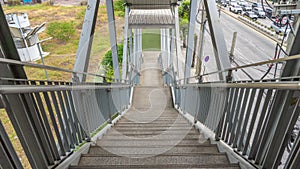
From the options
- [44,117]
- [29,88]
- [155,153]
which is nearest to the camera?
[29,88]

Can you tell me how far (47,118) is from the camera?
1.25 meters

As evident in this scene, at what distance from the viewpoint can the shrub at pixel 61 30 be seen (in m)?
7.03

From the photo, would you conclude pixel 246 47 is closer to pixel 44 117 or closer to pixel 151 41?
pixel 151 41

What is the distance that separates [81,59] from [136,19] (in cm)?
446

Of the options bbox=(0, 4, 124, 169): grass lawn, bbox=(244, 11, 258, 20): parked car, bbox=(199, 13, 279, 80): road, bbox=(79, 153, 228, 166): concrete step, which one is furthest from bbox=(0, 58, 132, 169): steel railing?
bbox=(244, 11, 258, 20): parked car

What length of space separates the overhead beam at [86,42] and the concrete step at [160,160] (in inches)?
32.2

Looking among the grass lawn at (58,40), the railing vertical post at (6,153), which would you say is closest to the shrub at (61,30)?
the grass lawn at (58,40)

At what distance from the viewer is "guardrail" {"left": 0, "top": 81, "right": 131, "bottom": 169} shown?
3.08 feet

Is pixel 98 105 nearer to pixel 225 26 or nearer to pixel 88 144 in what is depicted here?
pixel 88 144

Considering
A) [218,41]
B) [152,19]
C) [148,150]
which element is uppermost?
→ [218,41]

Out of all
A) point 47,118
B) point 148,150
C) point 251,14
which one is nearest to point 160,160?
point 148,150

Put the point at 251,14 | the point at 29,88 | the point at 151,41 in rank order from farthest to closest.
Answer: the point at 151,41, the point at 251,14, the point at 29,88

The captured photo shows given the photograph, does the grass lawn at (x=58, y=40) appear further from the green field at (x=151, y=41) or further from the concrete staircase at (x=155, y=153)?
the green field at (x=151, y=41)

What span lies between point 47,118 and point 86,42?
124 centimetres
